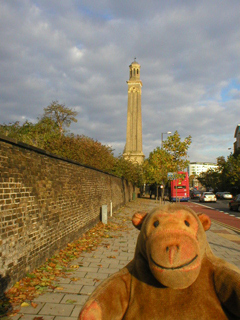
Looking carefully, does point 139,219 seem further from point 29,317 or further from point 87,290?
point 87,290

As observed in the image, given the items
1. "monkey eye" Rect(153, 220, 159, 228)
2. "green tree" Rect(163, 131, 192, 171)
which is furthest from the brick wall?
"green tree" Rect(163, 131, 192, 171)

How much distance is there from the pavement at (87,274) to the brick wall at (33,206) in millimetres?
741

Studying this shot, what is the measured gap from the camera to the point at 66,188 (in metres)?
8.49

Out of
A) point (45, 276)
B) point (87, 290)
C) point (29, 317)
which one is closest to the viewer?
point (29, 317)

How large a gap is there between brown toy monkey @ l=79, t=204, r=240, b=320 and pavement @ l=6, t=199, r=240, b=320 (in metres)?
2.12

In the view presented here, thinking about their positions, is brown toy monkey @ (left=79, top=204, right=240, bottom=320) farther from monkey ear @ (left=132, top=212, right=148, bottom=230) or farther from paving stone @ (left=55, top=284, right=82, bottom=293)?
paving stone @ (left=55, top=284, right=82, bottom=293)

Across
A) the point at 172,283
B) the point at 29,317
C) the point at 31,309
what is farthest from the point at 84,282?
the point at 172,283

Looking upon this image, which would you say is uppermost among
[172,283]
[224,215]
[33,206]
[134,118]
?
[134,118]

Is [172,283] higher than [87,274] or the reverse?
higher

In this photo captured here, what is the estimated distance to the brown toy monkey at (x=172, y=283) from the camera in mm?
1885

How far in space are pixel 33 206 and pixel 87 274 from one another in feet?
5.64

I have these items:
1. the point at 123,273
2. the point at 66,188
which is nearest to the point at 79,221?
the point at 66,188

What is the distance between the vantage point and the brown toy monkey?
1.88 metres

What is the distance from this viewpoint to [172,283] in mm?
1858
